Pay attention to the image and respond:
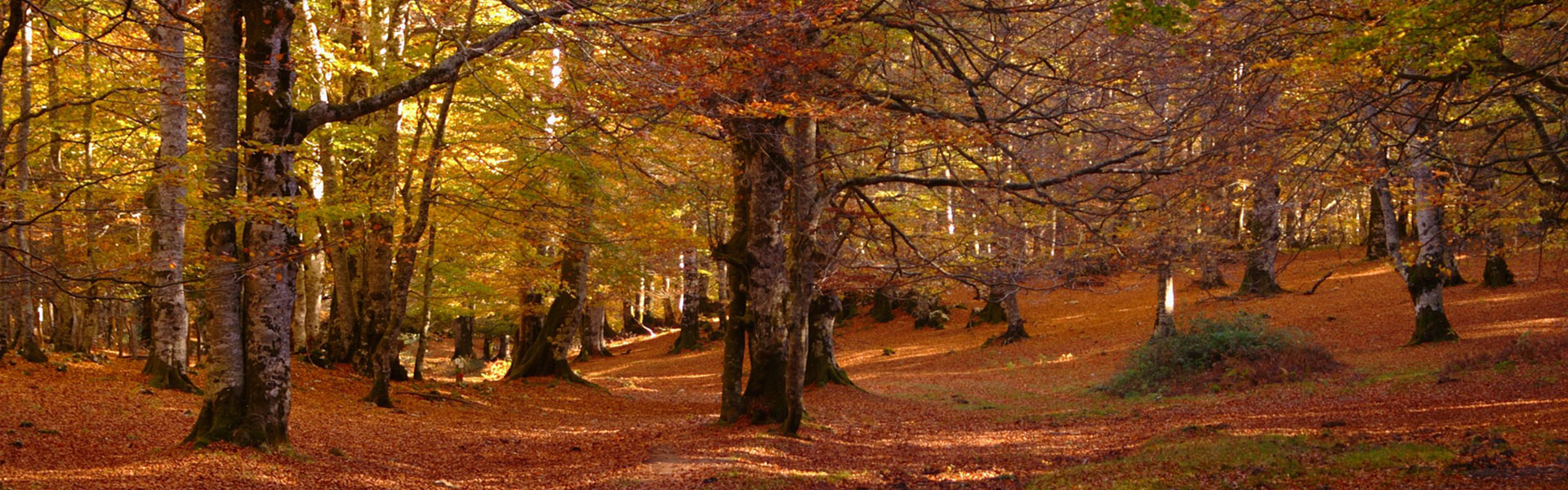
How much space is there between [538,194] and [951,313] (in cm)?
2274

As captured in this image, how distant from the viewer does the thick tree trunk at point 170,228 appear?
33.9 feet

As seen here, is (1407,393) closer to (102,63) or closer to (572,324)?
(572,324)

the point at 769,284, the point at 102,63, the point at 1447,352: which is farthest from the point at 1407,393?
the point at 102,63

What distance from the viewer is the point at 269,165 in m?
8.93

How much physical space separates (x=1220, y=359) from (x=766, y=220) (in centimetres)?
996

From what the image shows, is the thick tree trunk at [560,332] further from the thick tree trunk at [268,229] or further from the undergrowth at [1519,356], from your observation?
the undergrowth at [1519,356]

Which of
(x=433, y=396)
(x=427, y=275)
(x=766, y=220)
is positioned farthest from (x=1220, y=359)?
(x=427, y=275)

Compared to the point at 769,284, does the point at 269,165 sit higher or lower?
higher

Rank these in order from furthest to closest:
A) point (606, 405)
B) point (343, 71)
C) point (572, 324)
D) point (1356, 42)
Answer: point (572, 324) → point (606, 405) → point (343, 71) → point (1356, 42)

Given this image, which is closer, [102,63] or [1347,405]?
[1347,405]

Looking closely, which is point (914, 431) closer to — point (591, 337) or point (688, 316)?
point (688, 316)

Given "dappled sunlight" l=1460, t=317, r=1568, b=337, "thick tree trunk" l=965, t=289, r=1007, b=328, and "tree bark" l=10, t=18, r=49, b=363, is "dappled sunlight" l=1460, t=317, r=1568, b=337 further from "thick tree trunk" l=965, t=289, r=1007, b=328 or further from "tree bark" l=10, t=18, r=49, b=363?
"tree bark" l=10, t=18, r=49, b=363

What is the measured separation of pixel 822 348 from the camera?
19234 millimetres

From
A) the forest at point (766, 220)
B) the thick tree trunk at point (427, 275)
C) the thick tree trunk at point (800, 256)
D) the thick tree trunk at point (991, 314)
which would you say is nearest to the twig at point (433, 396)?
the forest at point (766, 220)
